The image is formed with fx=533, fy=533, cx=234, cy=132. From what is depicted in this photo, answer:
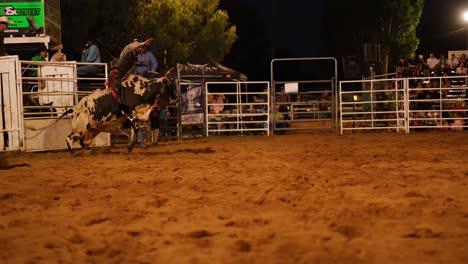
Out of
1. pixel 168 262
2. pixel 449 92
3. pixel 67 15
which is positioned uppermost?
pixel 67 15

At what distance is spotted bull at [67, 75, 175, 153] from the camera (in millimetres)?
9797

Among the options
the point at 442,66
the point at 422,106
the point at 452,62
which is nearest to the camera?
the point at 422,106

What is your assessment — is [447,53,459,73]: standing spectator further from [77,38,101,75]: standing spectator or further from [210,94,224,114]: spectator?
[77,38,101,75]: standing spectator

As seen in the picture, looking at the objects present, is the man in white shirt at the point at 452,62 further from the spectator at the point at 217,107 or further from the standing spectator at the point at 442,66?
the spectator at the point at 217,107

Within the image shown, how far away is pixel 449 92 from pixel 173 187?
40.2ft

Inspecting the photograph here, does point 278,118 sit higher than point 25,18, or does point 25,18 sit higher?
point 25,18

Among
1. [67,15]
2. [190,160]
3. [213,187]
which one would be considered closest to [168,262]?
[213,187]

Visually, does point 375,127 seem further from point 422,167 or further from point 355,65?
point 422,167

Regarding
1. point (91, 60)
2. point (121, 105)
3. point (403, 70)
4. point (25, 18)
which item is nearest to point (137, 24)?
point (25, 18)

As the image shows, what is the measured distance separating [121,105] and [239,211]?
5707 millimetres

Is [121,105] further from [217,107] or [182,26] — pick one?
[182,26]

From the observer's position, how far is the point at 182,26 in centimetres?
2598

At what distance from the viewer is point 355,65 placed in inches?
741

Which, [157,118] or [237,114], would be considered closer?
[157,118]
